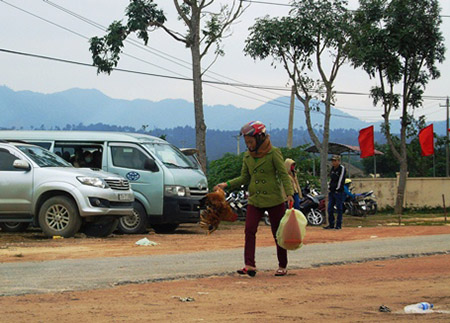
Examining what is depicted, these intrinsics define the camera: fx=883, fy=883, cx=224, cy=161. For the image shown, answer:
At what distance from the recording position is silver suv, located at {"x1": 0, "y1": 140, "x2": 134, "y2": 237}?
17578 mm

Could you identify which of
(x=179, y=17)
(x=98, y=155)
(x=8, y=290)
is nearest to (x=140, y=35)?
(x=179, y=17)

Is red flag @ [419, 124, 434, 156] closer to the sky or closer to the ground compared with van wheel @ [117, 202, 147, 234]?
closer to the sky

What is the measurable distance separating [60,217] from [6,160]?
1656 millimetres

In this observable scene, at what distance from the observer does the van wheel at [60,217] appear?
17.6 meters

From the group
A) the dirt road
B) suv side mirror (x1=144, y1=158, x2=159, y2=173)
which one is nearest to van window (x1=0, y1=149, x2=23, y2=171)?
suv side mirror (x1=144, y1=158, x2=159, y2=173)

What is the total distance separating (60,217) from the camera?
1767cm

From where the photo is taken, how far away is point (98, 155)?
20.8m

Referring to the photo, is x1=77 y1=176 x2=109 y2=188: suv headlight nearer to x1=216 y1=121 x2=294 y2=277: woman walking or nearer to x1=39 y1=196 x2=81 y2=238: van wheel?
x1=39 y1=196 x2=81 y2=238: van wheel

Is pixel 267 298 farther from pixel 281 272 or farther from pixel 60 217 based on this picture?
pixel 60 217

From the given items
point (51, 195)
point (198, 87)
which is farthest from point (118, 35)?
point (51, 195)

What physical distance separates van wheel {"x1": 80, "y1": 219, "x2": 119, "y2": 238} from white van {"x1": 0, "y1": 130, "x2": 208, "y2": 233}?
1579 millimetres

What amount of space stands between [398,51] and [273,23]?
29.8 ft

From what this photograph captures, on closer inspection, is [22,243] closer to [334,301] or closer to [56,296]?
[56,296]

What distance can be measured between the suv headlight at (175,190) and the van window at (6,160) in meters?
3.87
